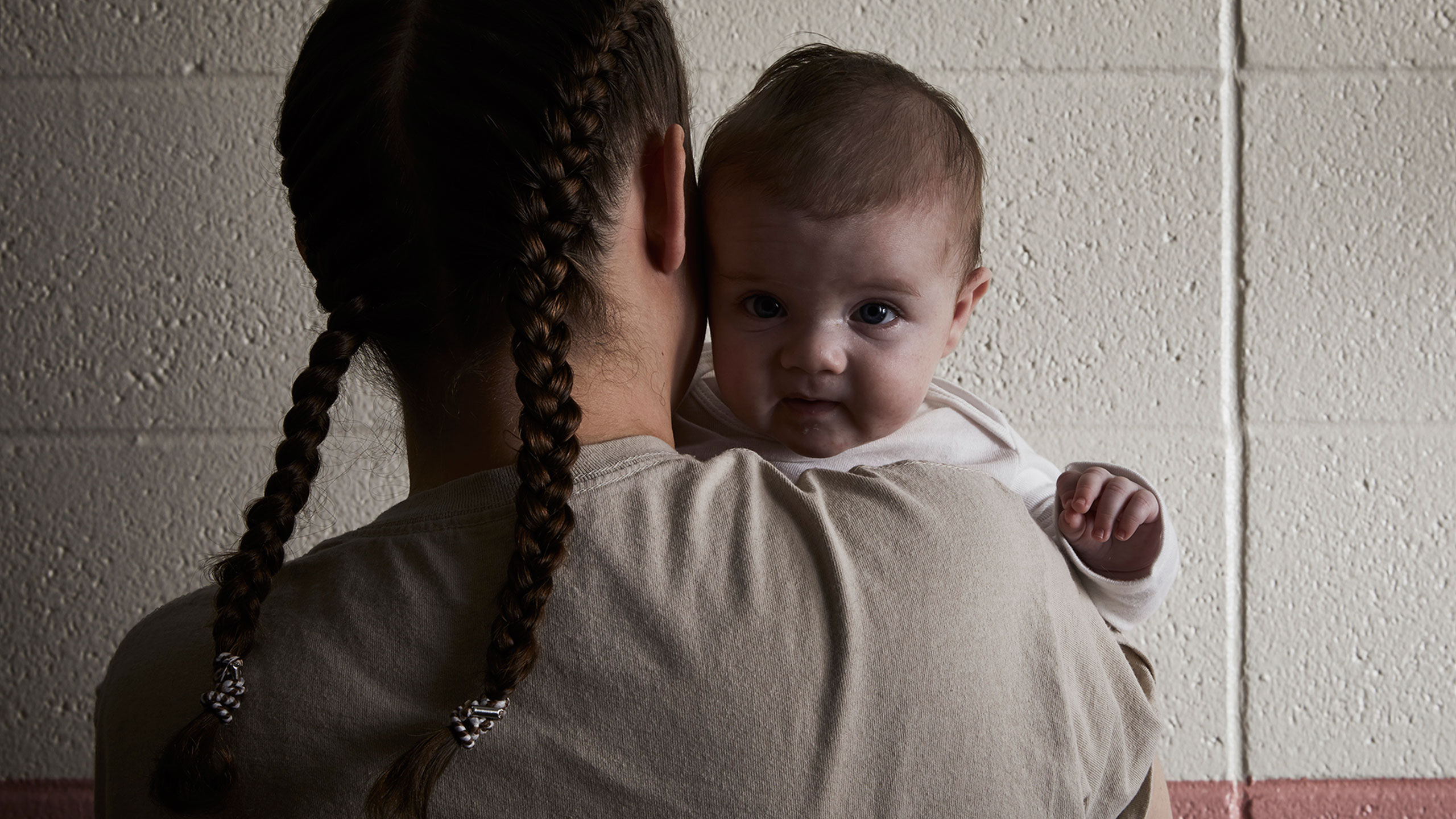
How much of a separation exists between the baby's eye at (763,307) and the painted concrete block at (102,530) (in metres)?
0.93

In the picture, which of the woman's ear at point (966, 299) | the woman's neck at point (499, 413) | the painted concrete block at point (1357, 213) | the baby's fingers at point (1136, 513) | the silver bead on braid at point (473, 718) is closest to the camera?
the silver bead on braid at point (473, 718)

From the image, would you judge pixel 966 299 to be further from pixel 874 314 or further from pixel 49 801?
pixel 49 801

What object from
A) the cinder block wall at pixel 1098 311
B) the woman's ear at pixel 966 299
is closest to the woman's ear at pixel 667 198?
the woman's ear at pixel 966 299

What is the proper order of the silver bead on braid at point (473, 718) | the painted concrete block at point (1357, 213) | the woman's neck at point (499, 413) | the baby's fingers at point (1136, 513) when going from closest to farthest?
the silver bead on braid at point (473, 718)
the woman's neck at point (499, 413)
the baby's fingers at point (1136, 513)
the painted concrete block at point (1357, 213)

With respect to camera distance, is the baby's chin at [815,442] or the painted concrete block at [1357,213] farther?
the painted concrete block at [1357,213]

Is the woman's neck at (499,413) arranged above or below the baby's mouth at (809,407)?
above

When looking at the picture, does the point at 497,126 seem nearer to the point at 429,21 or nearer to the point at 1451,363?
the point at 429,21

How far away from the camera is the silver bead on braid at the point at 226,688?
69cm

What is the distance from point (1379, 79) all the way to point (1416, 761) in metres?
1.24

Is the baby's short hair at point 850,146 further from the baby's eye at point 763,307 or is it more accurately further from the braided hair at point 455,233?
the braided hair at point 455,233

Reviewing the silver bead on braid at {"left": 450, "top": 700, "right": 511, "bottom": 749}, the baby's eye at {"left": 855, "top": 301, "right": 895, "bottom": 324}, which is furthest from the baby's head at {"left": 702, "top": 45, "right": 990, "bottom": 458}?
the silver bead on braid at {"left": 450, "top": 700, "right": 511, "bottom": 749}

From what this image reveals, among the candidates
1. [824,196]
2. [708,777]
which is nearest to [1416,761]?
[824,196]

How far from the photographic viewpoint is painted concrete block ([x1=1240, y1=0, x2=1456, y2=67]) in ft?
5.50

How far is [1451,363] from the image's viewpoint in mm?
1687
